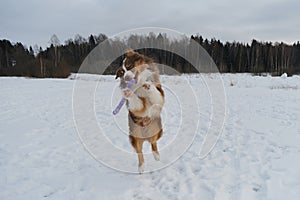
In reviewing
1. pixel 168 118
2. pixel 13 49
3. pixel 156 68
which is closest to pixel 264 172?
pixel 156 68

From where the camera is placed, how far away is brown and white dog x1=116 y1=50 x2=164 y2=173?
8.18 ft

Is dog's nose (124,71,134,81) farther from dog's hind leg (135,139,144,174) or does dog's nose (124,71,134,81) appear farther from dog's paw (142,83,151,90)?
dog's hind leg (135,139,144,174)

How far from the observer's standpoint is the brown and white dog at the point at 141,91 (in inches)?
98.1

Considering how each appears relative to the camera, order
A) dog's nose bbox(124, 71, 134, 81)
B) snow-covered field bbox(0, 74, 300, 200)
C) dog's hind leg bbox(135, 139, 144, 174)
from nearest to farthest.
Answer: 1. dog's nose bbox(124, 71, 134, 81)
2. snow-covered field bbox(0, 74, 300, 200)
3. dog's hind leg bbox(135, 139, 144, 174)

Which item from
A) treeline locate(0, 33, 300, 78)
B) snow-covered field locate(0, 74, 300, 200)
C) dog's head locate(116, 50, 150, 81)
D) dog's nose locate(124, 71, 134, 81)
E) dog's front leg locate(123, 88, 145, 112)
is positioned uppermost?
treeline locate(0, 33, 300, 78)

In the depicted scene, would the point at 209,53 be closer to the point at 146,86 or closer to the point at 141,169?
the point at 141,169

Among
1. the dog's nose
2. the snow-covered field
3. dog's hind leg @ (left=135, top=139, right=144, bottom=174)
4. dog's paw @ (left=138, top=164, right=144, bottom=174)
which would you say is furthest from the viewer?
dog's paw @ (left=138, top=164, right=144, bottom=174)

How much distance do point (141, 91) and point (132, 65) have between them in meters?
0.33

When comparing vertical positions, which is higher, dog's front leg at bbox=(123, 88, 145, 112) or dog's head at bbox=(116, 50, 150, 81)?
dog's head at bbox=(116, 50, 150, 81)

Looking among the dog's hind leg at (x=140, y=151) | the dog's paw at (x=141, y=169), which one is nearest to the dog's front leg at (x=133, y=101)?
the dog's hind leg at (x=140, y=151)

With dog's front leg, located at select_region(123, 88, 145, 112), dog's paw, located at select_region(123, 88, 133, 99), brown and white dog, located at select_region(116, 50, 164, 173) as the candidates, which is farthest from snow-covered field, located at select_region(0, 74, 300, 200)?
dog's paw, located at select_region(123, 88, 133, 99)

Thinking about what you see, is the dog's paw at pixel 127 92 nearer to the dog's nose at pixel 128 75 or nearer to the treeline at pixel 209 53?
the dog's nose at pixel 128 75

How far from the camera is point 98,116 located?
745 centimetres

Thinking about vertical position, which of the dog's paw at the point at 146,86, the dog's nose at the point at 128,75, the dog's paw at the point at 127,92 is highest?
the dog's nose at the point at 128,75
